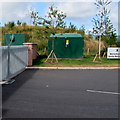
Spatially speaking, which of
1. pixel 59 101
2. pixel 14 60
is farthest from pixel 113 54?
pixel 59 101

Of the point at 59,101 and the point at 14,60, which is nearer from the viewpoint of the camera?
the point at 59,101

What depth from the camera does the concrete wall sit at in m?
8.96

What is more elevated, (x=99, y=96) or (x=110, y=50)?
(x=110, y=50)

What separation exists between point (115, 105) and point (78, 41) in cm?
1355

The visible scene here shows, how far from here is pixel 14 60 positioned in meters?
10.7

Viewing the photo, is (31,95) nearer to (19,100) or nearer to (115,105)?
(19,100)

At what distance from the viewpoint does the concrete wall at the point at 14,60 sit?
29.4 feet

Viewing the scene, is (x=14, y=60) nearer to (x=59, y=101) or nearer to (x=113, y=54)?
(x=59, y=101)

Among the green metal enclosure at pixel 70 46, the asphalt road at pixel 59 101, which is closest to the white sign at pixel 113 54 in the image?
the green metal enclosure at pixel 70 46

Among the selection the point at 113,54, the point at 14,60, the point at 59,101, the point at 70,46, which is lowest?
the point at 59,101

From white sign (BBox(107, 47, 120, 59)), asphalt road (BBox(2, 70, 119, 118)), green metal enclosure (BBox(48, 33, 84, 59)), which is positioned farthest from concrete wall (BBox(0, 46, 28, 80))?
white sign (BBox(107, 47, 120, 59))

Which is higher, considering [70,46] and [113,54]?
[70,46]

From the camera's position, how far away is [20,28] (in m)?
37.8

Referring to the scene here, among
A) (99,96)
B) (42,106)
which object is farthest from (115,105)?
(42,106)
